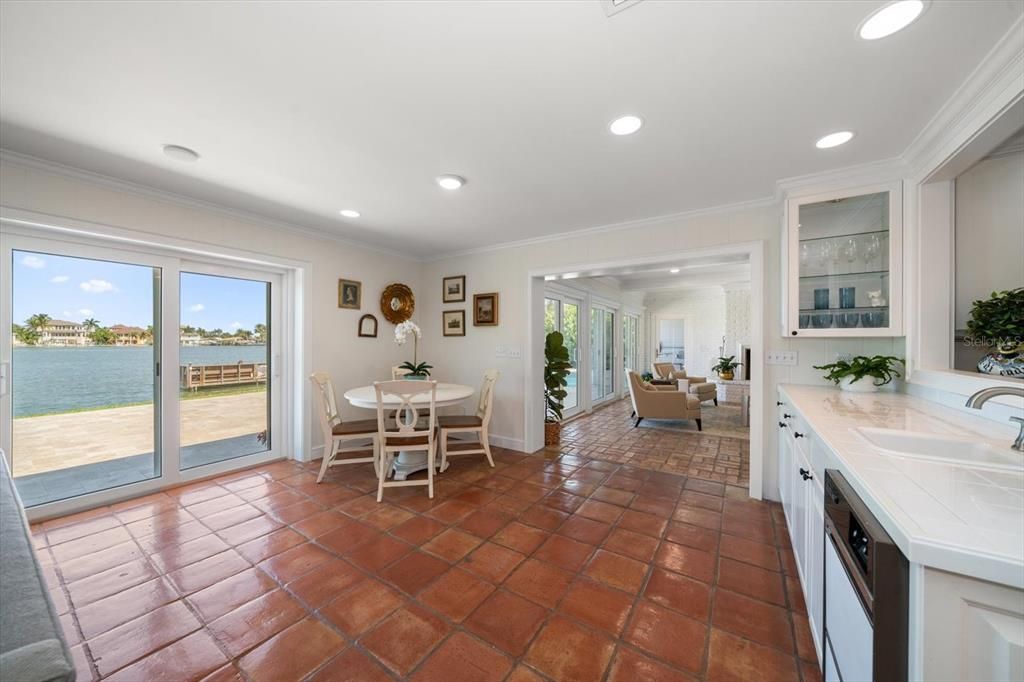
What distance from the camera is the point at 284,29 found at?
1.31 meters

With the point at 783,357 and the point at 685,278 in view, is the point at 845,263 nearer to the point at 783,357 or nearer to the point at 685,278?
the point at 783,357

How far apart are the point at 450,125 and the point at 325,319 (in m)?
2.73

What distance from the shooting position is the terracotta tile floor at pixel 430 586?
4.74ft

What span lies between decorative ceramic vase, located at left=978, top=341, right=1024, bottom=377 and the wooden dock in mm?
5106

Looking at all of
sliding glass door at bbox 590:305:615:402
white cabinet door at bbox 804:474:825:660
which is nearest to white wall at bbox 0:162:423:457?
sliding glass door at bbox 590:305:615:402

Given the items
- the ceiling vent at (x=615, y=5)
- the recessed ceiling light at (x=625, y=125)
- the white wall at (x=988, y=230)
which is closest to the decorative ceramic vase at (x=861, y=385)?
the white wall at (x=988, y=230)

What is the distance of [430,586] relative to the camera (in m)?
1.87

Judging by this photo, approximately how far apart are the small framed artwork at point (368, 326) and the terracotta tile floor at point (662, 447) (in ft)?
8.54

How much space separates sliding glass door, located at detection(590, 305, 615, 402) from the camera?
6.61 metres

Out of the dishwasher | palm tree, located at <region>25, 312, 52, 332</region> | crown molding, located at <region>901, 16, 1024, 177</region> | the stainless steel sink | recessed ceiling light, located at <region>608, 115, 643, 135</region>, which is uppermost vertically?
recessed ceiling light, located at <region>608, 115, 643, 135</region>

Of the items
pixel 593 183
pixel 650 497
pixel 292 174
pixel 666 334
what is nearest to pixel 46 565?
pixel 292 174

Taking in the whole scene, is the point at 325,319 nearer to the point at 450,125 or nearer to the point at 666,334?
the point at 450,125

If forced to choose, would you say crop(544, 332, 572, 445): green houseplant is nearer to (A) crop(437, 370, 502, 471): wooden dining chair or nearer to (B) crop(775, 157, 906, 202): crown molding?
(A) crop(437, 370, 502, 471): wooden dining chair

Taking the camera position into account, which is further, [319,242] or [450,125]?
[319,242]
